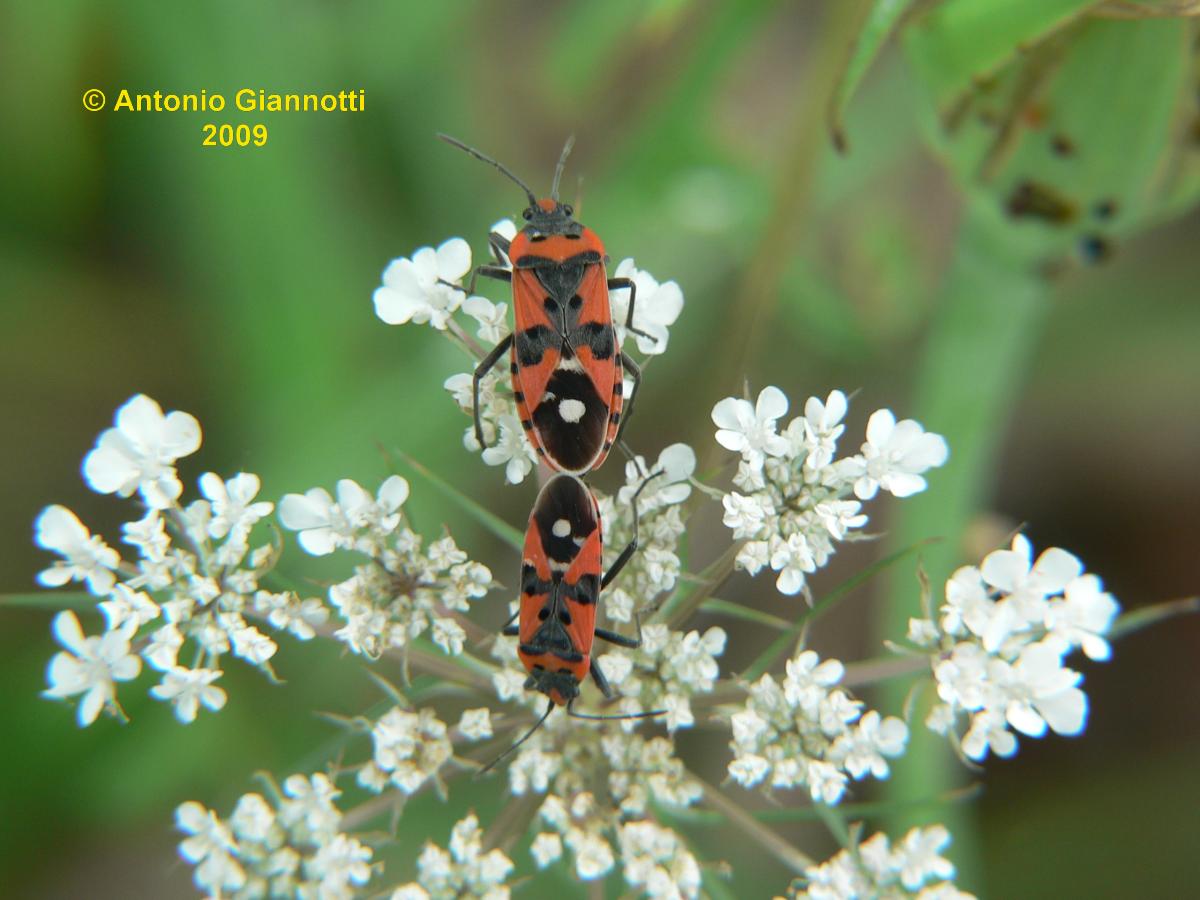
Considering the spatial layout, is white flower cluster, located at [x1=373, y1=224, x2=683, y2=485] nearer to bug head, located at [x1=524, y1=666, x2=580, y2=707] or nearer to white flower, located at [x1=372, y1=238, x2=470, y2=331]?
white flower, located at [x1=372, y1=238, x2=470, y2=331]

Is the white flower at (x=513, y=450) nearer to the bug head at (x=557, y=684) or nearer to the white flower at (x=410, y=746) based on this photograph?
the bug head at (x=557, y=684)

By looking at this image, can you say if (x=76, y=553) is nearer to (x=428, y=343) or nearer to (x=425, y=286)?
(x=425, y=286)

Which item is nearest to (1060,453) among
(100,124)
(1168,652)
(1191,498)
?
(1191,498)

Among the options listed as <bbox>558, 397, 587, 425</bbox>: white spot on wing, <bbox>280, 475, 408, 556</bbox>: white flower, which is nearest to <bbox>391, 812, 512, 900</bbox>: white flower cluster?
<bbox>280, 475, 408, 556</bbox>: white flower

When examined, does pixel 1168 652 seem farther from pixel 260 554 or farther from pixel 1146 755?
pixel 260 554

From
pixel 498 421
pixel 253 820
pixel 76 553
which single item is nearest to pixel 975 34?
pixel 498 421
